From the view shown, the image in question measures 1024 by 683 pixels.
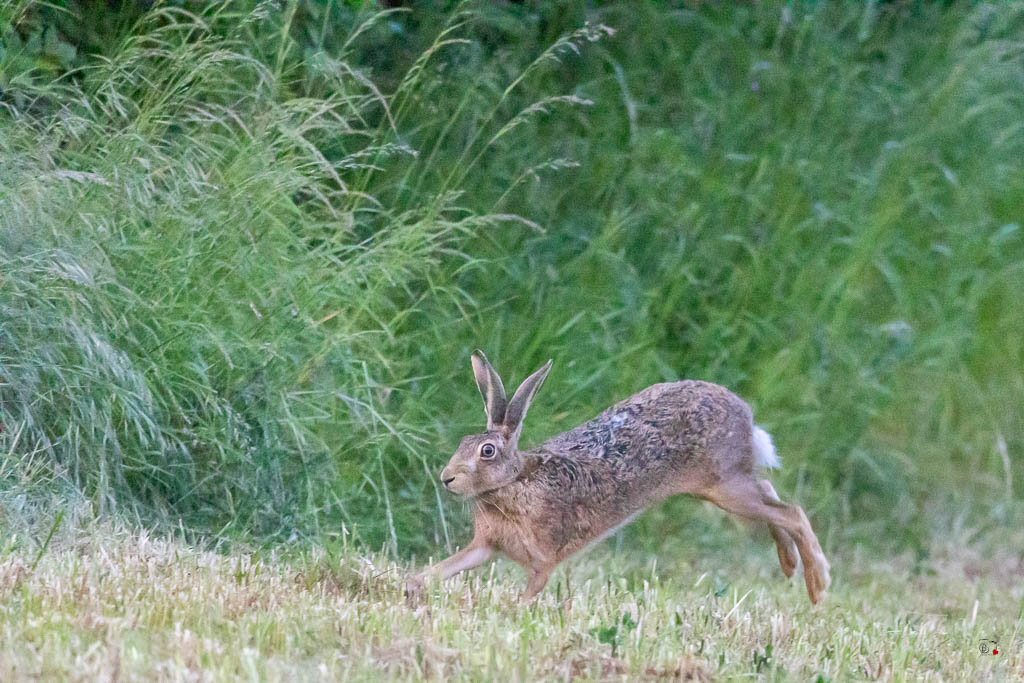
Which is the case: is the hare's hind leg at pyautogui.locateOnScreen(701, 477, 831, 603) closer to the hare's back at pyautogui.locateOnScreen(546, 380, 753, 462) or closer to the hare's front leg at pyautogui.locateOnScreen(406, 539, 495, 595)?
the hare's back at pyautogui.locateOnScreen(546, 380, 753, 462)

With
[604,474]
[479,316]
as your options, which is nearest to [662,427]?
[604,474]

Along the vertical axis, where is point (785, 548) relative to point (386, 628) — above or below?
below

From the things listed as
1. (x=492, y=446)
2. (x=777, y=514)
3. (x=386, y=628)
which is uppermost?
(x=386, y=628)

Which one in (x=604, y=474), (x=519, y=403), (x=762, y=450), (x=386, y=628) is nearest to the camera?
(x=386, y=628)

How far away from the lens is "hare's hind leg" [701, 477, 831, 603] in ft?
17.9

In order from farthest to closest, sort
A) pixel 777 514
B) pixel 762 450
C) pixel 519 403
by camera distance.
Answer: pixel 762 450
pixel 777 514
pixel 519 403

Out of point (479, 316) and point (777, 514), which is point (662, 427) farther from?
point (479, 316)

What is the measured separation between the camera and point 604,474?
5105mm

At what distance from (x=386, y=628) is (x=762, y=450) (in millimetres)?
2468

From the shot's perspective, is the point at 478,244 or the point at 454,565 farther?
the point at 478,244

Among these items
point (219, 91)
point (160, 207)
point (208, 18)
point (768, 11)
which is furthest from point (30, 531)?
point (768, 11)

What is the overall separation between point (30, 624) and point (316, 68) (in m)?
2.96

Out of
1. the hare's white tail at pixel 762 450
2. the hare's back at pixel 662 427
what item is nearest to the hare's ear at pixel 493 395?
the hare's back at pixel 662 427

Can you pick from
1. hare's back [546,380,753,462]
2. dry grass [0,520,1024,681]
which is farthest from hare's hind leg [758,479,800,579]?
dry grass [0,520,1024,681]
